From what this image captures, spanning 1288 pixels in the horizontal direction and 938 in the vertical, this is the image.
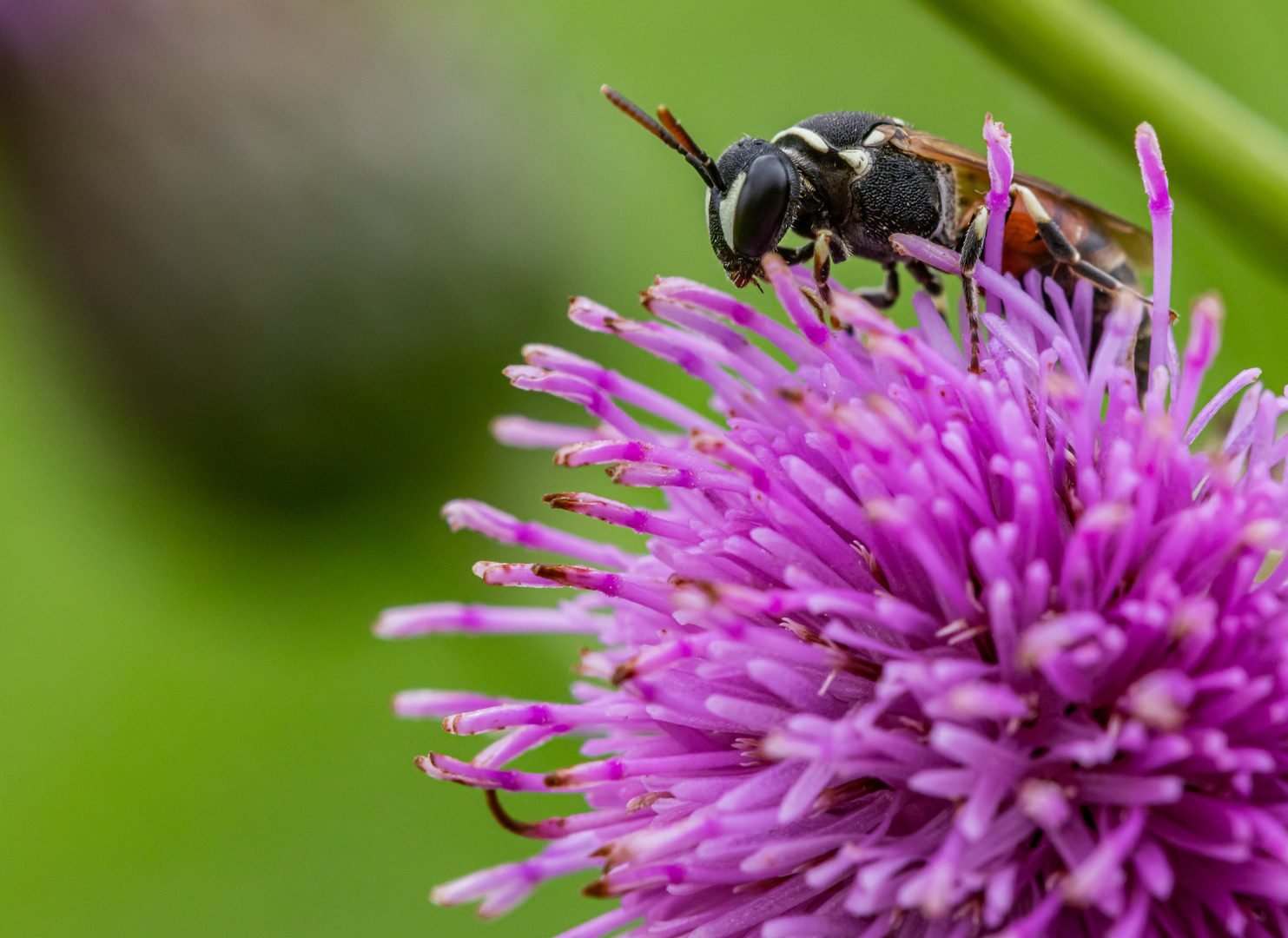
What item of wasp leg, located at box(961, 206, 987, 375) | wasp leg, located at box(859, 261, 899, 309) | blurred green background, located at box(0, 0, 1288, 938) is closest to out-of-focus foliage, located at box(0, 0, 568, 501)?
blurred green background, located at box(0, 0, 1288, 938)

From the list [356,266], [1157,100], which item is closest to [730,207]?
[1157,100]

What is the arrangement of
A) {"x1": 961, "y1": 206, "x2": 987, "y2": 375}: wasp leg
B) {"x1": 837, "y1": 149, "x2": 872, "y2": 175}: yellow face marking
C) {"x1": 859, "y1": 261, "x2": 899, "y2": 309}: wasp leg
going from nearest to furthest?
{"x1": 961, "y1": 206, "x2": 987, "y2": 375}: wasp leg → {"x1": 837, "y1": 149, "x2": 872, "y2": 175}: yellow face marking → {"x1": 859, "y1": 261, "x2": 899, "y2": 309}: wasp leg

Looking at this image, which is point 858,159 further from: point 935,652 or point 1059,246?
point 935,652

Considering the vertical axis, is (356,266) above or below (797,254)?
below

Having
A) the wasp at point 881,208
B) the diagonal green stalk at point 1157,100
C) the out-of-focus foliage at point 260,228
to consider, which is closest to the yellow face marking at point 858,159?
the wasp at point 881,208

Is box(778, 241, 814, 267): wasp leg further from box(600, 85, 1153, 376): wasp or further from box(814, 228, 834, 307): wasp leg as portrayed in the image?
box(814, 228, 834, 307): wasp leg

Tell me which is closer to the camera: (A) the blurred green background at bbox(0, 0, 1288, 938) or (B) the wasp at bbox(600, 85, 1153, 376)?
(B) the wasp at bbox(600, 85, 1153, 376)

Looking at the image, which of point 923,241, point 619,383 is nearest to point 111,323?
point 619,383
